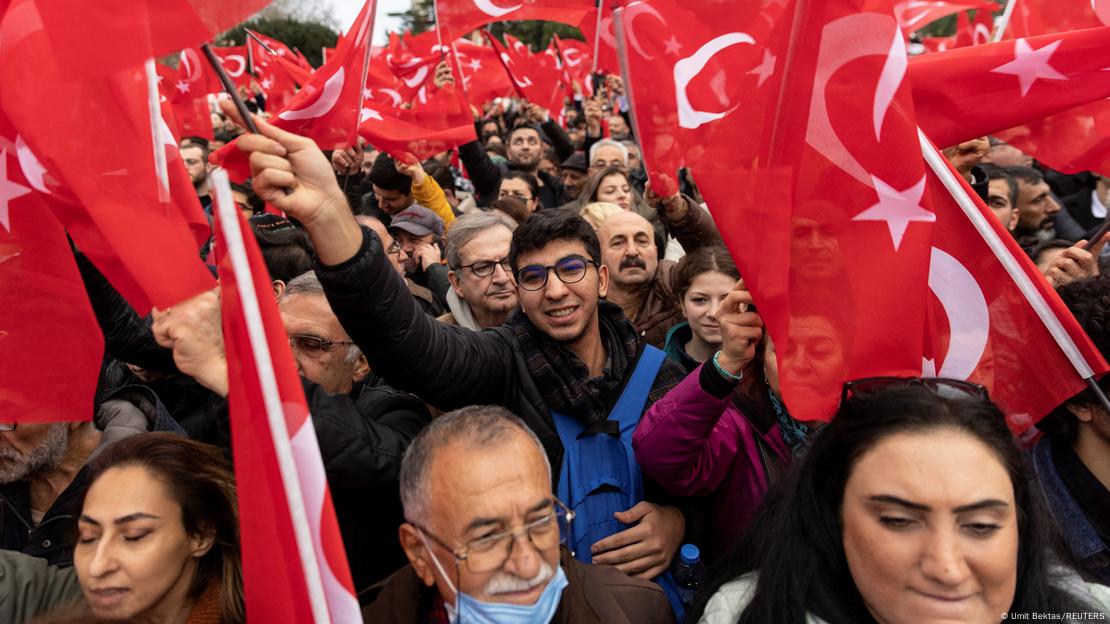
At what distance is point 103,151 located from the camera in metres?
1.83

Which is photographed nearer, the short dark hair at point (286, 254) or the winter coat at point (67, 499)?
the winter coat at point (67, 499)

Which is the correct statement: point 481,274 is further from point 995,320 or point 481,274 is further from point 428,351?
point 995,320

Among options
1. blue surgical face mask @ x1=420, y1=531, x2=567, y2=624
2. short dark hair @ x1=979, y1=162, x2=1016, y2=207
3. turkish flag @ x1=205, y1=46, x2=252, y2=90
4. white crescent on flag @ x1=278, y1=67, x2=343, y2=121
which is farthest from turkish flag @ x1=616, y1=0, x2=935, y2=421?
turkish flag @ x1=205, y1=46, x2=252, y2=90

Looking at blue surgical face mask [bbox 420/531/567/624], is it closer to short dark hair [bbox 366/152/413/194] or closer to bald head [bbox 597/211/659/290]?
bald head [bbox 597/211/659/290]

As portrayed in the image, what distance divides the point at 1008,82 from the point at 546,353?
5.07 feet

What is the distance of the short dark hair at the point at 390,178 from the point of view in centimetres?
574

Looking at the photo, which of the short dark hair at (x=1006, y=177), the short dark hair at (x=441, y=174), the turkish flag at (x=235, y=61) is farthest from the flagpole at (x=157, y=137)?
the turkish flag at (x=235, y=61)

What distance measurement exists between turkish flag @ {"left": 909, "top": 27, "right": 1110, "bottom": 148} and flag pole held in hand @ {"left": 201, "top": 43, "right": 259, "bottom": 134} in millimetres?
1848

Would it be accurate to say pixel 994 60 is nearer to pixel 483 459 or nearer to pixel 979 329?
pixel 979 329

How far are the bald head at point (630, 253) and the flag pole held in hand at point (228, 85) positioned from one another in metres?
2.38

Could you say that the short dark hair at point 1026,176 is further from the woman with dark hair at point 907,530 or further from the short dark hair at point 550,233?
the woman with dark hair at point 907,530

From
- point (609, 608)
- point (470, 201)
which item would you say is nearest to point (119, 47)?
point (609, 608)

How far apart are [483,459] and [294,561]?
1.38 feet

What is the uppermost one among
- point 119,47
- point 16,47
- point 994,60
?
point 16,47
